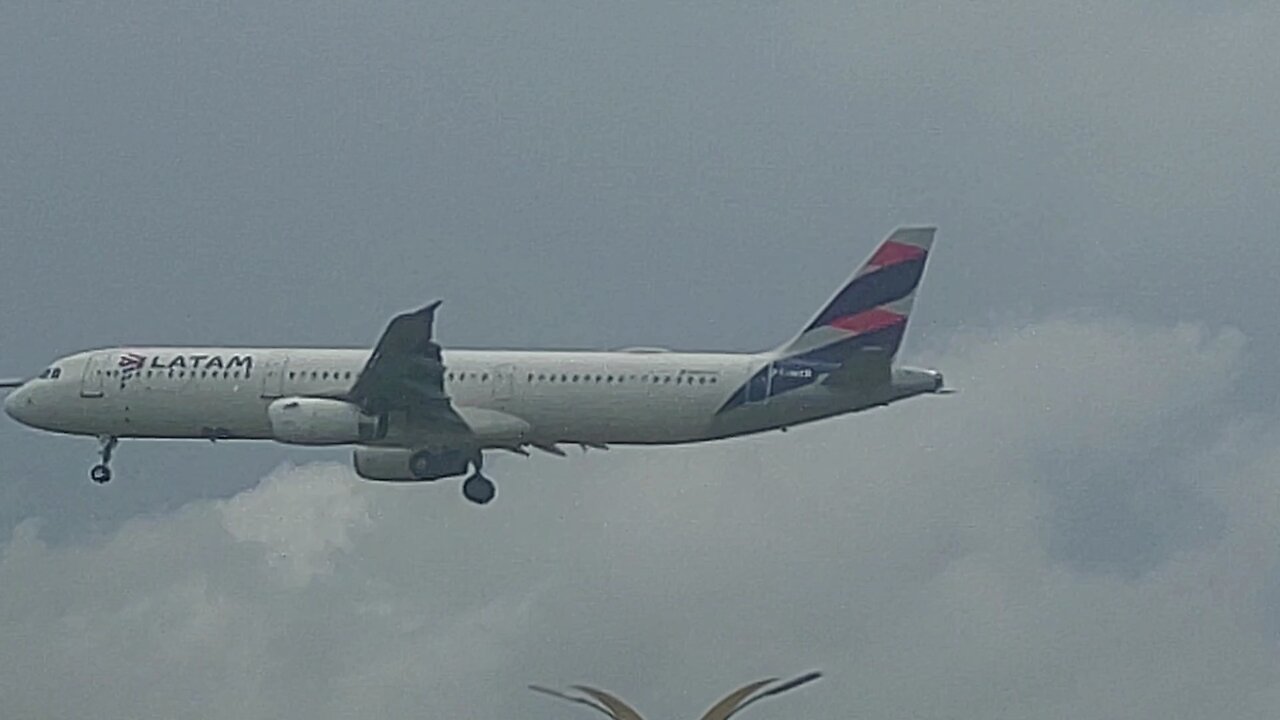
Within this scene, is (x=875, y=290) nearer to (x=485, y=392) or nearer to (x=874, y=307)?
(x=874, y=307)

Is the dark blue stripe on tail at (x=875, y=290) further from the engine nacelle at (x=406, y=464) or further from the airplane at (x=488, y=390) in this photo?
the engine nacelle at (x=406, y=464)

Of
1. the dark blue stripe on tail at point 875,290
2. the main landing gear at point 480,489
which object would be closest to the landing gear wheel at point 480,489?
the main landing gear at point 480,489

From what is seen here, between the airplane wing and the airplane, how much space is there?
5cm

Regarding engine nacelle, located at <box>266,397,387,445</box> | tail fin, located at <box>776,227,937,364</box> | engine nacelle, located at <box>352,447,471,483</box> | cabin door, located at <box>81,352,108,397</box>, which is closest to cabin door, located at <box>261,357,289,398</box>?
engine nacelle, located at <box>266,397,387,445</box>

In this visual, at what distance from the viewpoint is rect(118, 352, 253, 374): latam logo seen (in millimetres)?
100688

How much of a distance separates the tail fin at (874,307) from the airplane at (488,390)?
0.15ft

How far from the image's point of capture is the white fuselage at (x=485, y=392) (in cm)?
9438

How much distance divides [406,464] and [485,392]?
6.37m

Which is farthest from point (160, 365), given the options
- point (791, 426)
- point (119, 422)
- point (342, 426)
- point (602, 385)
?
point (791, 426)

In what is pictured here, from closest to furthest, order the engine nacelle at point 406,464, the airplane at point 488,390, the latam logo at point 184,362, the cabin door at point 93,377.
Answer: the airplane at point 488,390 < the latam logo at point 184,362 < the engine nacelle at point 406,464 < the cabin door at point 93,377

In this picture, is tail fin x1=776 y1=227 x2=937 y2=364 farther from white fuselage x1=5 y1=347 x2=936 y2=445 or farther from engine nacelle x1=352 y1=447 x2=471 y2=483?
engine nacelle x1=352 y1=447 x2=471 y2=483

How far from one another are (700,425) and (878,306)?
23.0ft

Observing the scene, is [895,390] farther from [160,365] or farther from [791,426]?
[160,365]

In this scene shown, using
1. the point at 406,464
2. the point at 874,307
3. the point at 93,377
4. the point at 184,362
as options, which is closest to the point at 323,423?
the point at 406,464
